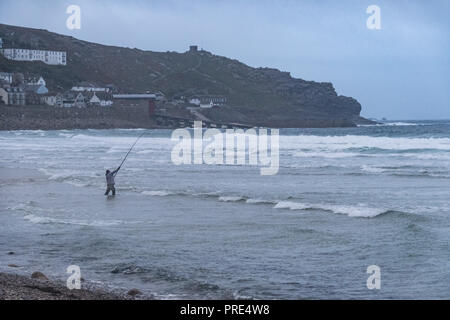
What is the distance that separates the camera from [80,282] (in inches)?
354

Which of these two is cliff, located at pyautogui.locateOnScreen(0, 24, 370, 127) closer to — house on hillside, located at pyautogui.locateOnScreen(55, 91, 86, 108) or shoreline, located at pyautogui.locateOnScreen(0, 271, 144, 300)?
house on hillside, located at pyautogui.locateOnScreen(55, 91, 86, 108)

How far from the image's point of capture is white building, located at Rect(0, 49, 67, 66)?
11844 cm

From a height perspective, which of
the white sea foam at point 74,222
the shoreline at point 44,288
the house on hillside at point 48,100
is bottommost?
the shoreline at point 44,288

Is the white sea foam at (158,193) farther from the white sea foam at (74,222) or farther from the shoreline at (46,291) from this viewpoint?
the shoreline at (46,291)

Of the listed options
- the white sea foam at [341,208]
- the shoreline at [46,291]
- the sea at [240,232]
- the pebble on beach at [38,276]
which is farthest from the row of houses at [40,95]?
the shoreline at [46,291]

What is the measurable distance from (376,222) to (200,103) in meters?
107

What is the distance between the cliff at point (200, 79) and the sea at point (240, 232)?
83292mm

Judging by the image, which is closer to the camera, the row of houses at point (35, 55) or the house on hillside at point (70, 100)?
the house on hillside at point (70, 100)

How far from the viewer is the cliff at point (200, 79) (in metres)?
114

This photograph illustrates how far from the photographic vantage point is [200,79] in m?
146

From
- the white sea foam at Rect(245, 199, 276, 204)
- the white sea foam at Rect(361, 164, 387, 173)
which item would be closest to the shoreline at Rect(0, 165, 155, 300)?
the white sea foam at Rect(245, 199, 276, 204)

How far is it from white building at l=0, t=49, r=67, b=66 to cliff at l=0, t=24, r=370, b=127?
6.48 feet

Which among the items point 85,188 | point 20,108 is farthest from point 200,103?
point 85,188

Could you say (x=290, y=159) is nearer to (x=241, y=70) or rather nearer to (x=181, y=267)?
(x=181, y=267)
